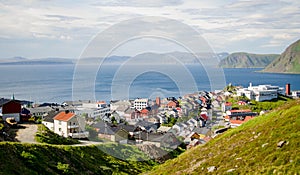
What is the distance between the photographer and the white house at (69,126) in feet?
90.4

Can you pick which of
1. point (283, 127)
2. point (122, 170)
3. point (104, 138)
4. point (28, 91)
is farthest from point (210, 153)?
point (28, 91)

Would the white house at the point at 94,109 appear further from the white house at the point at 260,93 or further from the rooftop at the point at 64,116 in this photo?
the white house at the point at 260,93

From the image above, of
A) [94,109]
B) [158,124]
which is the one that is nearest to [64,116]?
[158,124]

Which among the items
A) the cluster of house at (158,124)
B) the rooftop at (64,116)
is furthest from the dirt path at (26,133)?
the cluster of house at (158,124)

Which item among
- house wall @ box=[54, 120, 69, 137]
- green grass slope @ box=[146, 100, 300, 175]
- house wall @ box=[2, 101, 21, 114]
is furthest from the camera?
house wall @ box=[54, 120, 69, 137]

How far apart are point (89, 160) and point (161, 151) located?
9945 millimetres

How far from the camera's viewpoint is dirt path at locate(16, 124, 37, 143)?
19.2 m

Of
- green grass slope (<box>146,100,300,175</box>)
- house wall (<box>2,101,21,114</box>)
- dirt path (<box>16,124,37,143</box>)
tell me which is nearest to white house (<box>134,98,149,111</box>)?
house wall (<box>2,101,21,114</box>)

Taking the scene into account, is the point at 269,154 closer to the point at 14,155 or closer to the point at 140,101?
the point at 14,155

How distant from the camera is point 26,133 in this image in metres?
20.8

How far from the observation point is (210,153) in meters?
12.4

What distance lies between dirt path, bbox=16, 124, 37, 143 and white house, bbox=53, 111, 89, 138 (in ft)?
14.1

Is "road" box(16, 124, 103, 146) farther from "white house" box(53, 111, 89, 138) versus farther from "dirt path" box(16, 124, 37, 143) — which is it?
"white house" box(53, 111, 89, 138)

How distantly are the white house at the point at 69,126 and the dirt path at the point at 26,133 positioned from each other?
429cm
